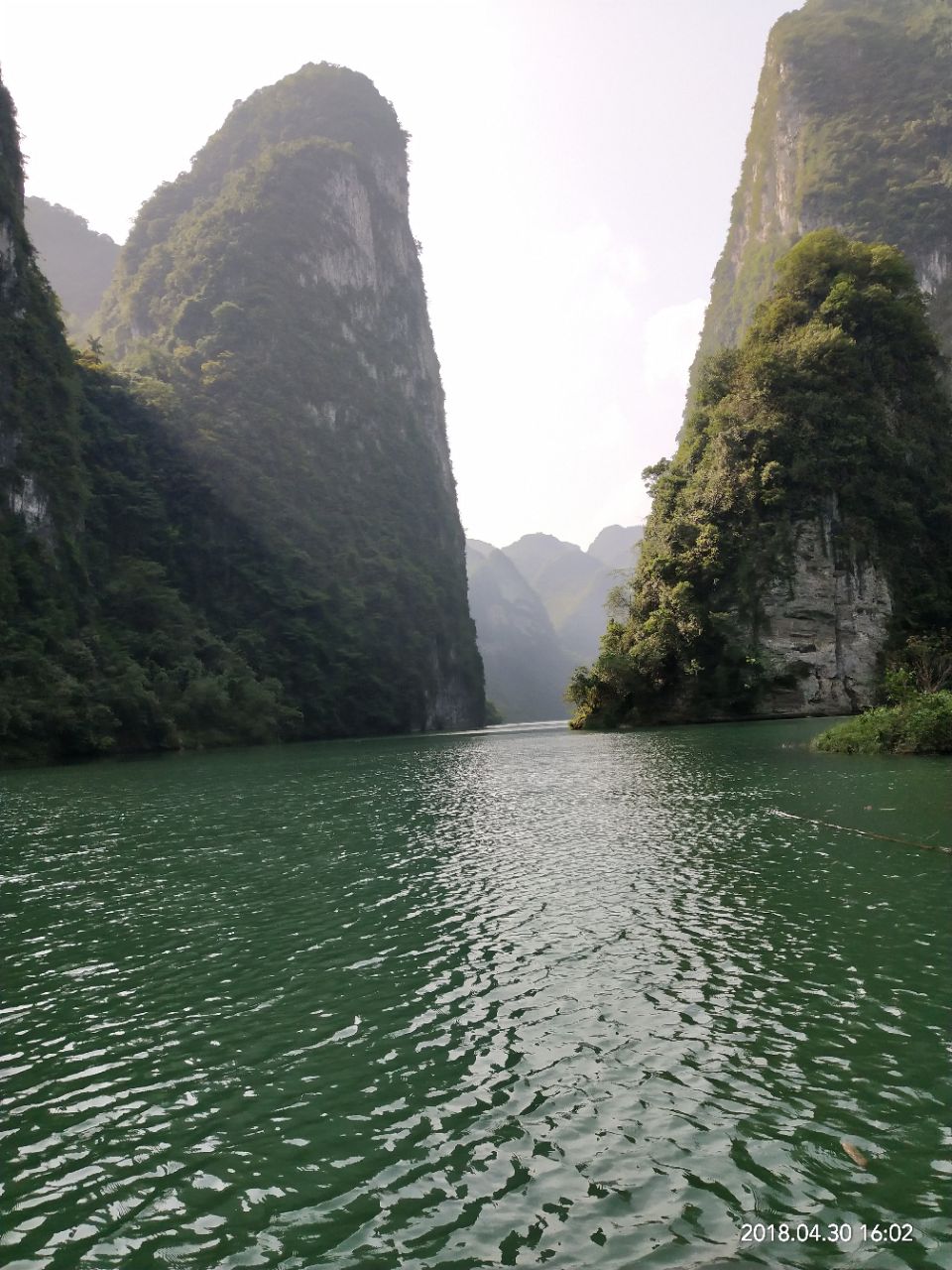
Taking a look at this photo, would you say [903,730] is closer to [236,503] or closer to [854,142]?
[236,503]

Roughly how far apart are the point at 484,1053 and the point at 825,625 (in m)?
62.5

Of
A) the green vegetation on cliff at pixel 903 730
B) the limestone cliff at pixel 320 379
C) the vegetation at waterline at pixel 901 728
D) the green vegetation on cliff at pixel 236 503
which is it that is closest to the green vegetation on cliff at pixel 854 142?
the limestone cliff at pixel 320 379

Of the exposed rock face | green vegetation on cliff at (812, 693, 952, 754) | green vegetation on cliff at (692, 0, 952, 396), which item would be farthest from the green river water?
green vegetation on cliff at (692, 0, 952, 396)

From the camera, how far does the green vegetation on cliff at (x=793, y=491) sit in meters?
65.3

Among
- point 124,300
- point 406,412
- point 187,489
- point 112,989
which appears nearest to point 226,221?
point 124,300

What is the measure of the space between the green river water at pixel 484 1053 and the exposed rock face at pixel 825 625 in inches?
1857

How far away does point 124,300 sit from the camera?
132 metres

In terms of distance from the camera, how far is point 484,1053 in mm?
8008

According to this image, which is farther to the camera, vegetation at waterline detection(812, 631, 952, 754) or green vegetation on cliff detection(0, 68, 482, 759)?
green vegetation on cliff detection(0, 68, 482, 759)

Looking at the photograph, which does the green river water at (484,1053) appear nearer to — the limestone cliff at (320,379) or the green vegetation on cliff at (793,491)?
the green vegetation on cliff at (793,491)

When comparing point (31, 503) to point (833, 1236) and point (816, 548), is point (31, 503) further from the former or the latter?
point (833, 1236)

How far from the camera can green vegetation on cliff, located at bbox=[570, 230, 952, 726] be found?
2571 inches

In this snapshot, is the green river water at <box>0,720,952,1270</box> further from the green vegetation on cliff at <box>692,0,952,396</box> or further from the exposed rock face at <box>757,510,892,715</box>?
the green vegetation on cliff at <box>692,0,952,396</box>

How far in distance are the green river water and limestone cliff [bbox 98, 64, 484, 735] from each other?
7499 centimetres
